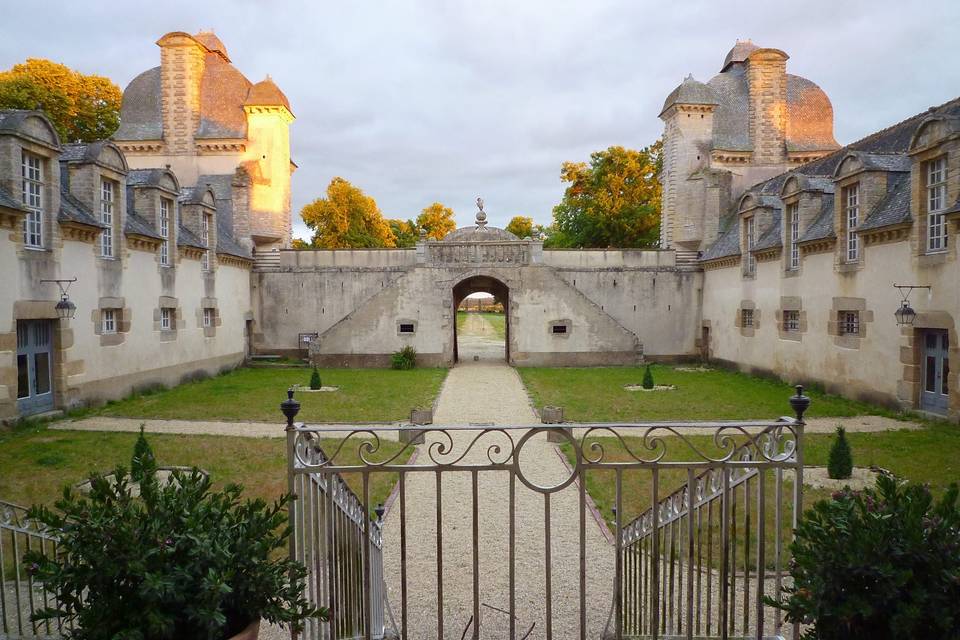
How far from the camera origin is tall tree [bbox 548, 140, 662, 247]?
123 feet

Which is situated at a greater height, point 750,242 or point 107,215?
point 107,215

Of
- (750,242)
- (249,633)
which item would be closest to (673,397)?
(750,242)

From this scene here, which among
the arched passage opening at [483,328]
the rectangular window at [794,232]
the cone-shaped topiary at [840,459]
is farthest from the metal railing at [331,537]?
the arched passage opening at [483,328]

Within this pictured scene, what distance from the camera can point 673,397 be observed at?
15.9m

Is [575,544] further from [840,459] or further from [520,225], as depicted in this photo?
[520,225]

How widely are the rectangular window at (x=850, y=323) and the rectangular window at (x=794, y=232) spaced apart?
2591 mm

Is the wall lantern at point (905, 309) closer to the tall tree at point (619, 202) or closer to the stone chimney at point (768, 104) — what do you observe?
the stone chimney at point (768, 104)

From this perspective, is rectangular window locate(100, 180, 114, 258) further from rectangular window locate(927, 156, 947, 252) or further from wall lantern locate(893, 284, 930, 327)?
rectangular window locate(927, 156, 947, 252)

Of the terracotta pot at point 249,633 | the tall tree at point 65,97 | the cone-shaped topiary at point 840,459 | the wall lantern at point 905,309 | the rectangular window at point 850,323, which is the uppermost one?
the tall tree at point 65,97

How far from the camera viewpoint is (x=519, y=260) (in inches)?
956

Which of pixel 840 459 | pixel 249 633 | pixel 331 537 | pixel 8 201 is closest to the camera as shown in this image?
pixel 249 633

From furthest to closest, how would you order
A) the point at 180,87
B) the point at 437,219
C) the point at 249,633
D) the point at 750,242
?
the point at 437,219 < the point at 180,87 < the point at 750,242 < the point at 249,633

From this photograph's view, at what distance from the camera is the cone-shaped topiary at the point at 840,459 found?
27.9ft

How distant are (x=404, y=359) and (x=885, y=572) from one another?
834 inches
